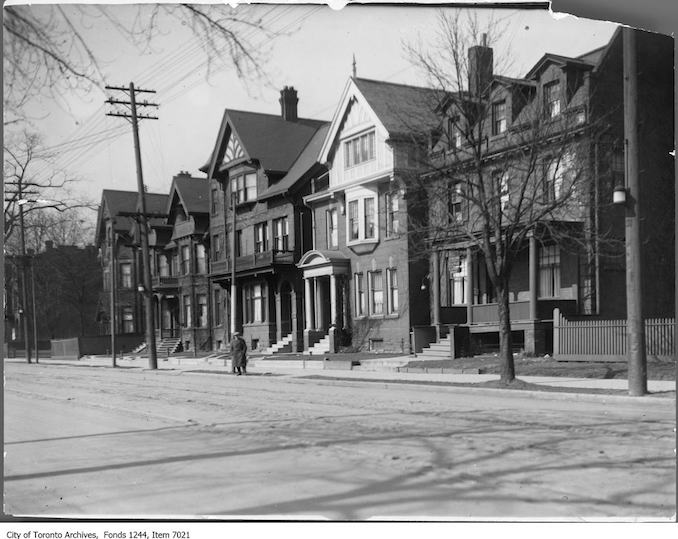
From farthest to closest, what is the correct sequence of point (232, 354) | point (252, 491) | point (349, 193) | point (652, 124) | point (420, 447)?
point (232, 354) → point (349, 193) → point (652, 124) → point (420, 447) → point (252, 491)

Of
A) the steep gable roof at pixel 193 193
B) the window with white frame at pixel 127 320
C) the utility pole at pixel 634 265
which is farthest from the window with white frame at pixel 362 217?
the window with white frame at pixel 127 320

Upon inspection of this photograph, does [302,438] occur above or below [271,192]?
below

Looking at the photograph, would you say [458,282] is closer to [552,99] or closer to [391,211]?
[391,211]

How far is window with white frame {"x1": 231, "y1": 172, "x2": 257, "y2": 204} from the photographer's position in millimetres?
22906

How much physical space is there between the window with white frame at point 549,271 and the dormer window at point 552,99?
25.2 ft

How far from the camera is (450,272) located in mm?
30672

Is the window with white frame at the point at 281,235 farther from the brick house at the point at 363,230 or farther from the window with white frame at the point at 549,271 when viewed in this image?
the window with white frame at the point at 549,271

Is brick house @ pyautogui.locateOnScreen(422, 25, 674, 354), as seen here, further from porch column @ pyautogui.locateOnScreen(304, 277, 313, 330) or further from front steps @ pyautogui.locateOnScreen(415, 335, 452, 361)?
porch column @ pyautogui.locateOnScreen(304, 277, 313, 330)

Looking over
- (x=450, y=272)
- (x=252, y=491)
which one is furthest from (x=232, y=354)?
(x=252, y=491)

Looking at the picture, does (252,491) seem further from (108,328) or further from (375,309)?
(108,328)

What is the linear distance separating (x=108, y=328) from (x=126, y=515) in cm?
3242

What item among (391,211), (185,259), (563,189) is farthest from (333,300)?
(185,259)

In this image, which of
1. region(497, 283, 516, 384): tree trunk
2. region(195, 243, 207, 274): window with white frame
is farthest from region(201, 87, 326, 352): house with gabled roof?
region(497, 283, 516, 384): tree trunk

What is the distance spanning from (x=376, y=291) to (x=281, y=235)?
3368mm
